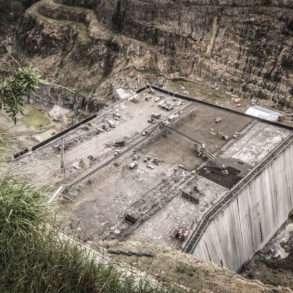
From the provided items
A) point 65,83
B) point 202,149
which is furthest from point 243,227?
point 65,83

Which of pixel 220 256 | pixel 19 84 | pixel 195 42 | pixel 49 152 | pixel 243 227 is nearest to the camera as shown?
pixel 19 84

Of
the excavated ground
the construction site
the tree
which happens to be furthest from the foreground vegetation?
the excavated ground

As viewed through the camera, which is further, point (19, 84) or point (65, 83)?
point (65, 83)

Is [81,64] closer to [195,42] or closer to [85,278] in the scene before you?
[195,42]

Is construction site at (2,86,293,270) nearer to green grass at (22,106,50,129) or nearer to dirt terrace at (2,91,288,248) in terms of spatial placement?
dirt terrace at (2,91,288,248)

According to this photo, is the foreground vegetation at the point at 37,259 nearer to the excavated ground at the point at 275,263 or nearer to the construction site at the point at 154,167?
the construction site at the point at 154,167

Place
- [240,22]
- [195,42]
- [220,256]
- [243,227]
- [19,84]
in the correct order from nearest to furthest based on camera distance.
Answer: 1. [19,84]
2. [220,256]
3. [243,227]
4. [240,22]
5. [195,42]
